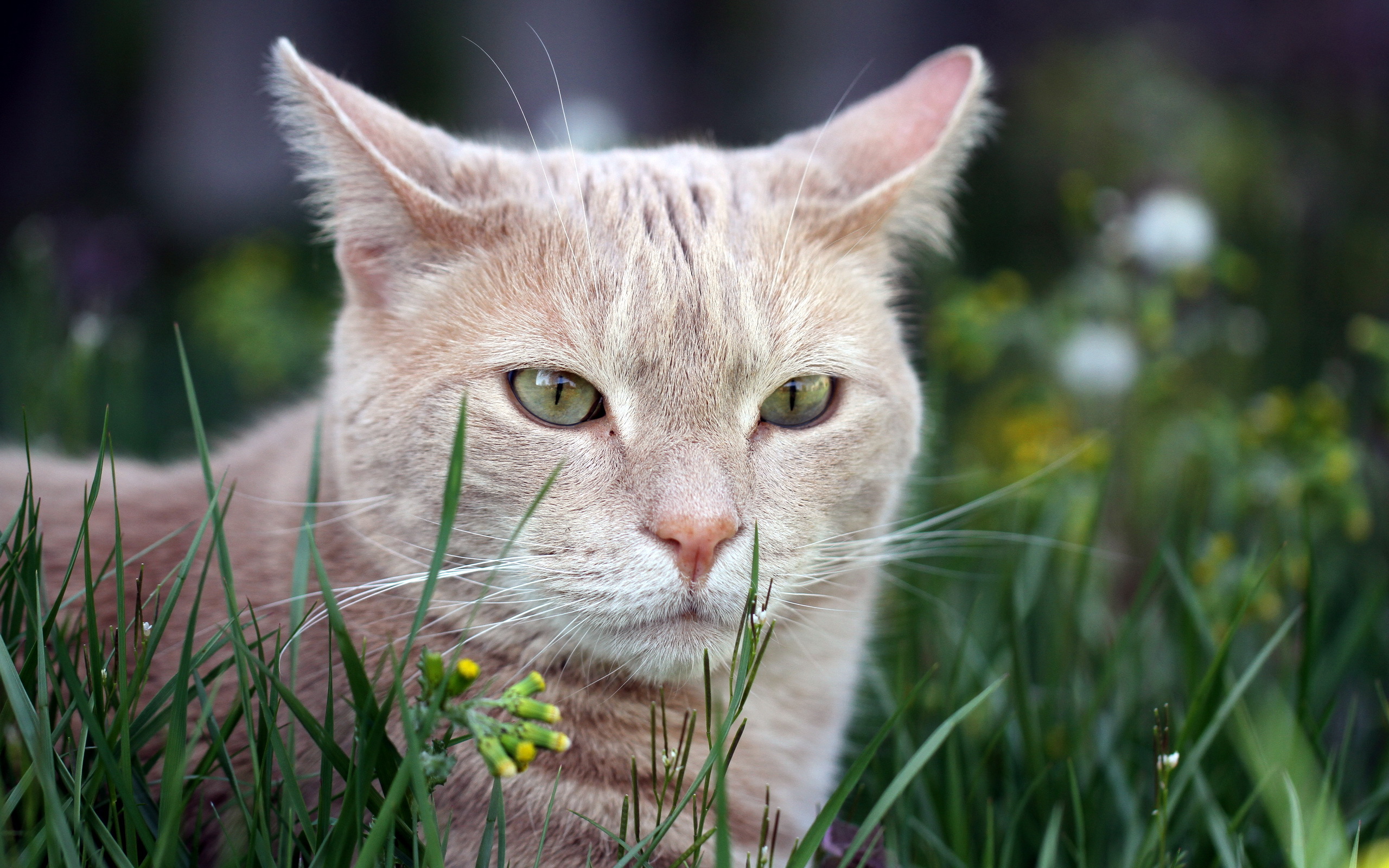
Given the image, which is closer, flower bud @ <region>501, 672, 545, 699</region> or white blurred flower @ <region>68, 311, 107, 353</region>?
flower bud @ <region>501, 672, 545, 699</region>

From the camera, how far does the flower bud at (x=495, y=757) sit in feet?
2.92

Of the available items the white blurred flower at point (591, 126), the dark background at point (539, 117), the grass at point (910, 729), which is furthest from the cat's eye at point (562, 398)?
the white blurred flower at point (591, 126)

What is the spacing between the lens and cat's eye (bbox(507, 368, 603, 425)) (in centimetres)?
140

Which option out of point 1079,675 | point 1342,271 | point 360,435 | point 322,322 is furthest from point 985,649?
point 322,322

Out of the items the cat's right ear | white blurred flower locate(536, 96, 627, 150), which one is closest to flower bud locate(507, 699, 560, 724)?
the cat's right ear

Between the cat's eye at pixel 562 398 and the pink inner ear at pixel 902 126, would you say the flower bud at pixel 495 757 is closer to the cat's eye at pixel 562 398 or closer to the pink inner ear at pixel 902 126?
the cat's eye at pixel 562 398

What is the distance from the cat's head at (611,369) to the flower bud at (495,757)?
370 millimetres

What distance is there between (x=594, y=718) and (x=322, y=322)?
3047mm

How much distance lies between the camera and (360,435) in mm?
1487

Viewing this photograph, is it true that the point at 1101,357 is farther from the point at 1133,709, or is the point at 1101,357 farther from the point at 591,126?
the point at 591,126

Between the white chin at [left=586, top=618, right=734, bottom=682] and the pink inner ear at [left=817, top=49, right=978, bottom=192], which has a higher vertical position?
the pink inner ear at [left=817, top=49, right=978, bottom=192]

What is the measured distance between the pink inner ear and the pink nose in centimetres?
72

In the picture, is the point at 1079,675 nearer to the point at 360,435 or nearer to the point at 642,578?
the point at 642,578

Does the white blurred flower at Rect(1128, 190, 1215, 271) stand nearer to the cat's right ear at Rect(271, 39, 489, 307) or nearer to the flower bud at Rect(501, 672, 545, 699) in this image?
the cat's right ear at Rect(271, 39, 489, 307)
